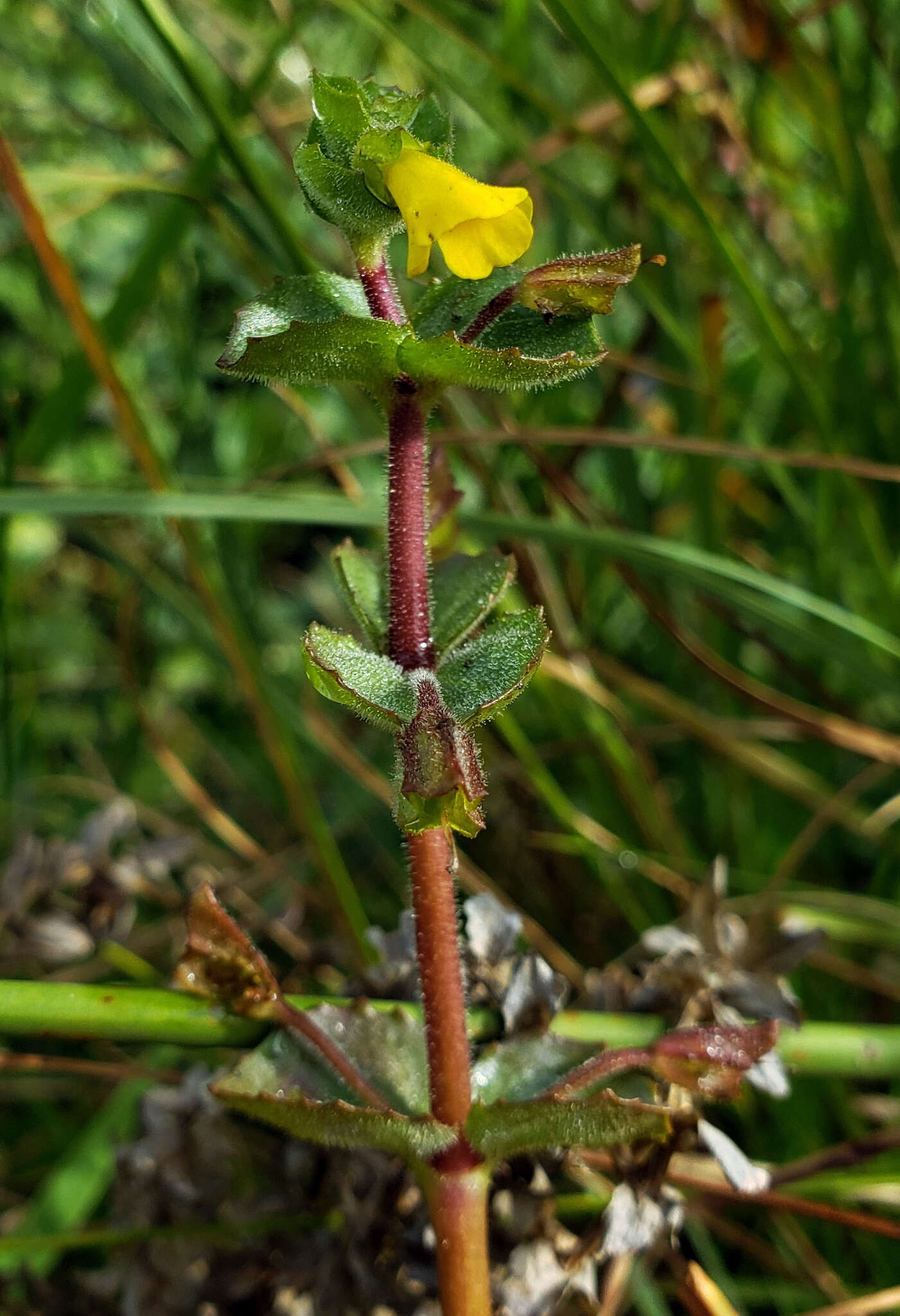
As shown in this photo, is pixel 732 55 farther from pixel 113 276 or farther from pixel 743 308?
pixel 113 276

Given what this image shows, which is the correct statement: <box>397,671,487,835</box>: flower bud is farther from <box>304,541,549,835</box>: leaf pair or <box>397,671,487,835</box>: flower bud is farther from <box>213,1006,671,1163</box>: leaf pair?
<box>213,1006,671,1163</box>: leaf pair

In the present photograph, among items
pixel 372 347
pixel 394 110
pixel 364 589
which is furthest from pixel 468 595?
pixel 394 110

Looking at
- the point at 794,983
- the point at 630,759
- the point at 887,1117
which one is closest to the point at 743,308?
the point at 630,759

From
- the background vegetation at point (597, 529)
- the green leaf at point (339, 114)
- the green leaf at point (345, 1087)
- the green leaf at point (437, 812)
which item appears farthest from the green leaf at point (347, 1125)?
the green leaf at point (339, 114)

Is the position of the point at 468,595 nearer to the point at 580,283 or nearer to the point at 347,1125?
the point at 580,283

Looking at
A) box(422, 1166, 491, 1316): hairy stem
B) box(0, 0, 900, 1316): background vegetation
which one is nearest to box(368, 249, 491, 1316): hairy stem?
box(422, 1166, 491, 1316): hairy stem

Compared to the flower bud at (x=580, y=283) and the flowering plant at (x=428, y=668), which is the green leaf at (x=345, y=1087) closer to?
the flowering plant at (x=428, y=668)
